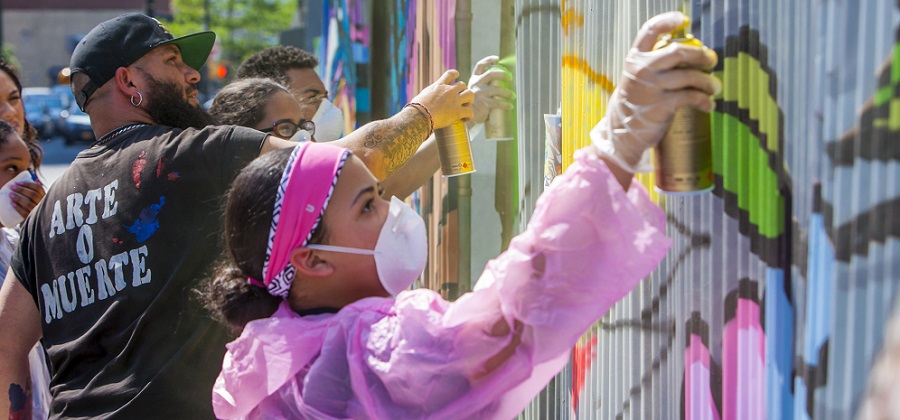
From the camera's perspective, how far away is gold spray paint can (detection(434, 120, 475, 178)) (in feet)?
10.9

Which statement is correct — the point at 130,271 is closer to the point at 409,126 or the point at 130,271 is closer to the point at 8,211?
the point at 409,126

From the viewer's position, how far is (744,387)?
2025 millimetres

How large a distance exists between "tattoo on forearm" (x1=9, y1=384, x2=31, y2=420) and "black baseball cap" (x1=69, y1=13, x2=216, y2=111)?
983 millimetres

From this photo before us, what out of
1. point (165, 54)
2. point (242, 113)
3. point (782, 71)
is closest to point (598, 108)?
point (782, 71)

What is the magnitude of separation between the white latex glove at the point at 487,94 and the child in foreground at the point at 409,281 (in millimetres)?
1275

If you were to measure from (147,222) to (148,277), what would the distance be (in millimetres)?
166

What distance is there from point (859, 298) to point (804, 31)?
1.61ft

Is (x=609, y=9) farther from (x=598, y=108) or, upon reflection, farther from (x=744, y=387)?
(x=744, y=387)

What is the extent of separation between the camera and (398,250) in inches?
90.8

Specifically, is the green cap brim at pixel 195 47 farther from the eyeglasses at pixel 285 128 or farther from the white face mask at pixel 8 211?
the white face mask at pixel 8 211

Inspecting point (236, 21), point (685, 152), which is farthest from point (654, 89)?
point (236, 21)

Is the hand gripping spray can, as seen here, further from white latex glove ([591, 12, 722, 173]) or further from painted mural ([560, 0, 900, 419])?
painted mural ([560, 0, 900, 419])

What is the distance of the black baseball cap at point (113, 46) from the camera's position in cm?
330

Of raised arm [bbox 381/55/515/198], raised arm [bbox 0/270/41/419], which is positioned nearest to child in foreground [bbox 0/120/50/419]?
raised arm [bbox 0/270/41/419]
